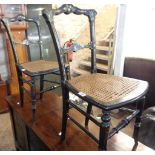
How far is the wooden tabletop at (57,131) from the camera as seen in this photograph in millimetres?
1116

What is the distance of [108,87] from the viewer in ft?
3.21

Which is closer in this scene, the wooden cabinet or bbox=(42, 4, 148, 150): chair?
bbox=(42, 4, 148, 150): chair

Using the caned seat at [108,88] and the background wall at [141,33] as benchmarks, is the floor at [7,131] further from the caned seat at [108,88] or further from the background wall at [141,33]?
the caned seat at [108,88]

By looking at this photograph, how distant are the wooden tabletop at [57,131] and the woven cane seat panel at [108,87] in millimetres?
401

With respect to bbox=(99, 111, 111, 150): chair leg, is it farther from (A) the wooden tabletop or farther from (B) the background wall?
(B) the background wall

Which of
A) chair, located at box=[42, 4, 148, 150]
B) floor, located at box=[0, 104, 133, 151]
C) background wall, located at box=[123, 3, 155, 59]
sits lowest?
floor, located at box=[0, 104, 133, 151]

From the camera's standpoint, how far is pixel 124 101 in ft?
2.66

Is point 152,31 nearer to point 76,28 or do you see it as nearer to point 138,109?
point 76,28

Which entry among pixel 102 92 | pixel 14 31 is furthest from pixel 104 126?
pixel 14 31

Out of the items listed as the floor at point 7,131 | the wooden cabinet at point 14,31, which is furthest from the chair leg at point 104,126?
the wooden cabinet at point 14,31

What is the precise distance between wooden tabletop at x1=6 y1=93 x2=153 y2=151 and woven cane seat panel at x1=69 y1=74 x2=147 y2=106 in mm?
401

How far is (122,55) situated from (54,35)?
151cm

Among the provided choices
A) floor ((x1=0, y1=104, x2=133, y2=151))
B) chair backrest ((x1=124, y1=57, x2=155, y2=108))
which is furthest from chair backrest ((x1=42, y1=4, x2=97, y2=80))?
floor ((x1=0, y1=104, x2=133, y2=151))

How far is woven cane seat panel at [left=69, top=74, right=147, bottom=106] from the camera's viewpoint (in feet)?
2.77
